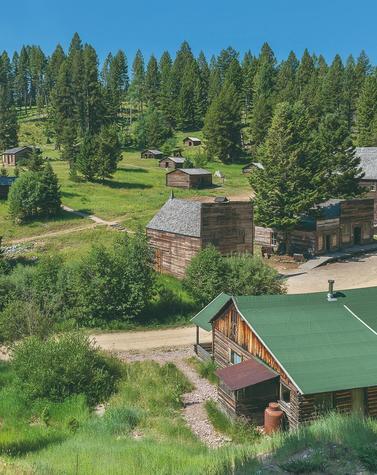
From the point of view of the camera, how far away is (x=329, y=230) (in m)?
49.9

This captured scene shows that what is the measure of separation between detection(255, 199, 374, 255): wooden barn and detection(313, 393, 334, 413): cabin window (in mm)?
30396

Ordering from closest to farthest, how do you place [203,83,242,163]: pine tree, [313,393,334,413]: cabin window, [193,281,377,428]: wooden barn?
[193,281,377,428]: wooden barn < [313,393,334,413]: cabin window < [203,83,242,163]: pine tree

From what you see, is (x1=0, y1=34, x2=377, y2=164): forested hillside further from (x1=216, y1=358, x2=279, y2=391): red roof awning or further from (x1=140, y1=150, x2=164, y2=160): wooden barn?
(x1=216, y1=358, x2=279, y2=391): red roof awning

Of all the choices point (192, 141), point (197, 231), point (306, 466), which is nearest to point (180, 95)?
point (192, 141)

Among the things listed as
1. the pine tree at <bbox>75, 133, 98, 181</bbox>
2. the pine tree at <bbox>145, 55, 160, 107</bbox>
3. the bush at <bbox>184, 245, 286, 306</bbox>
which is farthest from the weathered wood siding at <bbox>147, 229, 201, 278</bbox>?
the pine tree at <bbox>145, 55, 160, 107</bbox>

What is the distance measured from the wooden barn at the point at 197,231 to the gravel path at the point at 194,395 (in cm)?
1348

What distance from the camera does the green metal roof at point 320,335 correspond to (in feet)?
61.6

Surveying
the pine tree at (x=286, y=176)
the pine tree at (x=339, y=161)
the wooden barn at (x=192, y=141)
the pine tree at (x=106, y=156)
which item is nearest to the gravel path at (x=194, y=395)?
the pine tree at (x=286, y=176)

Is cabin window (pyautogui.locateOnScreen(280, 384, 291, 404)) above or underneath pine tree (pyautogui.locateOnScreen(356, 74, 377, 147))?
underneath

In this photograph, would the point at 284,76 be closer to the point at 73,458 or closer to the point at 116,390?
the point at 116,390

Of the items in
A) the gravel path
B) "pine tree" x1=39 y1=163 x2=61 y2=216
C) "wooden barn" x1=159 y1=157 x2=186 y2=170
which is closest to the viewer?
A: the gravel path

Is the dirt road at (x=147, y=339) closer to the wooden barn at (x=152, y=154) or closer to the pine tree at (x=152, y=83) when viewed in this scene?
the wooden barn at (x=152, y=154)

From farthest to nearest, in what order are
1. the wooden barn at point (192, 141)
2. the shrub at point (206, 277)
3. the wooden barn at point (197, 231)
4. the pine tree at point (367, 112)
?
the wooden barn at point (192, 141)
the pine tree at point (367, 112)
the wooden barn at point (197, 231)
the shrub at point (206, 277)

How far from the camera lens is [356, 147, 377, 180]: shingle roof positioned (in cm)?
6199
